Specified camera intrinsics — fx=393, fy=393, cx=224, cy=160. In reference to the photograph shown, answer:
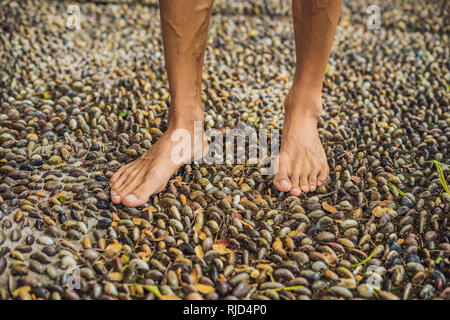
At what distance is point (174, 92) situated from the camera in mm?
1499

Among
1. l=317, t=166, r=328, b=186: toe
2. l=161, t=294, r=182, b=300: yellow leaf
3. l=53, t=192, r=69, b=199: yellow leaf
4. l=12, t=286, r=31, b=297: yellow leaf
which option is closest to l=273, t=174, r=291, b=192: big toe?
l=317, t=166, r=328, b=186: toe

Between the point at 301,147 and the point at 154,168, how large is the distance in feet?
1.96

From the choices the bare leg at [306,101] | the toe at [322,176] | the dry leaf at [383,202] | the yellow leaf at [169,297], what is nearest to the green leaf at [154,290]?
the yellow leaf at [169,297]

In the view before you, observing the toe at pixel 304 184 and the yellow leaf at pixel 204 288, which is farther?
the toe at pixel 304 184

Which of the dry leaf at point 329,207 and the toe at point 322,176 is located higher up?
the toe at point 322,176

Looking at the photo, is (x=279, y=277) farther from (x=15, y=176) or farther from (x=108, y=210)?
(x=15, y=176)

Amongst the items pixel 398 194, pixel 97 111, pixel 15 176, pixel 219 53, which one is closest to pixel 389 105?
pixel 398 194

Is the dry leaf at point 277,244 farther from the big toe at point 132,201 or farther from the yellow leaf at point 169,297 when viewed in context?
the big toe at point 132,201

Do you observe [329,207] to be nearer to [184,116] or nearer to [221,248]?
[221,248]

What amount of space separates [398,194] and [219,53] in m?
1.42

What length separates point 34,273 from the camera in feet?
3.98

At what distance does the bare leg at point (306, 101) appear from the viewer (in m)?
1.44

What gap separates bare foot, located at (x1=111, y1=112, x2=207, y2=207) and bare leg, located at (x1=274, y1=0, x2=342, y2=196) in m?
0.38

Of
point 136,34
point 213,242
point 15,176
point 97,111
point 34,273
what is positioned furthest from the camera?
point 136,34
